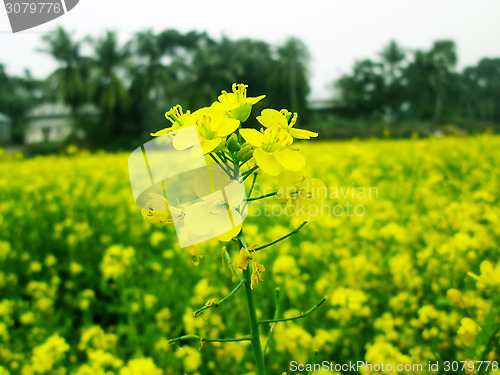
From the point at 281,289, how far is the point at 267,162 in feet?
3.74

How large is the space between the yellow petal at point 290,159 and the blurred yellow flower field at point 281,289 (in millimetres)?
233

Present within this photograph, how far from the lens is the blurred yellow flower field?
137 centimetres

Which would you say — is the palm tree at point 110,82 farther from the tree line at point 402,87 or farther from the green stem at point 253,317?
the green stem at point 253,317

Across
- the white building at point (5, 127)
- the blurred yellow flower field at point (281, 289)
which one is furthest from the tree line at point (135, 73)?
the blurred yellow flower field at point (281, 289)

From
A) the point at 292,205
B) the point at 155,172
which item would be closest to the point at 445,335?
the point at 292,205

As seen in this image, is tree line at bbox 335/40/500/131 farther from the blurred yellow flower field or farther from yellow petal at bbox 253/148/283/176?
yellow petal at bbox 253/148/283/176

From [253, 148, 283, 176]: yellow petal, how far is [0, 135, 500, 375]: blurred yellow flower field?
0.22 metres

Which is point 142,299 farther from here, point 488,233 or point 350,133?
point 350,133

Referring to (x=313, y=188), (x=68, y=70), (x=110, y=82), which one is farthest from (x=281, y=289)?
(x=68, y=70)

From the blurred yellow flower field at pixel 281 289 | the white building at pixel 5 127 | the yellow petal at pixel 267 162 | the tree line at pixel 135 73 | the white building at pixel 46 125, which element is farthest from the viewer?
the white building at pixel 46 125

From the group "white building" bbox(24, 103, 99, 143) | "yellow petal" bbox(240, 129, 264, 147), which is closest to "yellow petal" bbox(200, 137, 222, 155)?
"yellow petal" bbox(240, 129, 264, 147)

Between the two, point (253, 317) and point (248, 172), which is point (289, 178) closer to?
point (248, 172)

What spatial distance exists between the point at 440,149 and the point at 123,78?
26416 mm

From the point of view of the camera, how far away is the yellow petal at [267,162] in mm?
629
